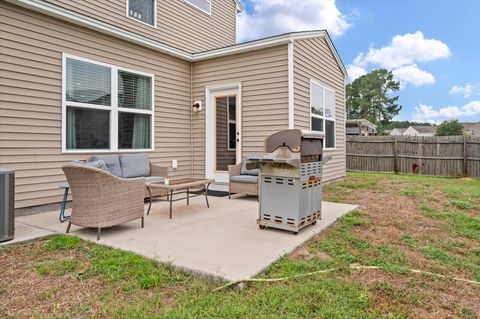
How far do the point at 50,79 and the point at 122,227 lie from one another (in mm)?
2710

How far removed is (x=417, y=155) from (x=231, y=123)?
839 centimetres

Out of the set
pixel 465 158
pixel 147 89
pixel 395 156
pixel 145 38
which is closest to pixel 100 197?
pixel 147 89

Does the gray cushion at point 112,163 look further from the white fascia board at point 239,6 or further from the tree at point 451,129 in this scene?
the tree at point 451,129

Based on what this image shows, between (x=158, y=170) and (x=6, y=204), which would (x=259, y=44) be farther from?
(x=6, y=204)

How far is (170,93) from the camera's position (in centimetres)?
687

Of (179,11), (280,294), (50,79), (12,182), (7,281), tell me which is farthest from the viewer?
(179,11)

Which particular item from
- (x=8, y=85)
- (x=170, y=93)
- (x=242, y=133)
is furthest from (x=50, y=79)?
(x=242, y=133)

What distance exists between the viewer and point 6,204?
3.22 m

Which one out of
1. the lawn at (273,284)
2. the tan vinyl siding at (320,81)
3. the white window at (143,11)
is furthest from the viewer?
the white window at (143,11)

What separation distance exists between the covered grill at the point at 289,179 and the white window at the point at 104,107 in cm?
320

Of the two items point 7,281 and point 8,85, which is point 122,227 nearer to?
point 7,281

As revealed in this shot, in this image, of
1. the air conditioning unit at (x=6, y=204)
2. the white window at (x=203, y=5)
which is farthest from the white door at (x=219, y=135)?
the air conditioning unit at (x=6, y=204)

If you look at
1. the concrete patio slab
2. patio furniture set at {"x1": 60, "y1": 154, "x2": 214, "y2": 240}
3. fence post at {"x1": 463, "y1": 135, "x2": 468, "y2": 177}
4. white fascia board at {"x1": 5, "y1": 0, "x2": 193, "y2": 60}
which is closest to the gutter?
white fascia board at {"x1": 5, "y1": 0, "x2": 193, "y2": 60}

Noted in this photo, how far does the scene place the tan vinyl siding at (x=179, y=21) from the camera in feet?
21.5
